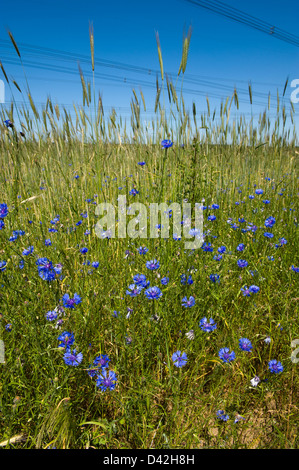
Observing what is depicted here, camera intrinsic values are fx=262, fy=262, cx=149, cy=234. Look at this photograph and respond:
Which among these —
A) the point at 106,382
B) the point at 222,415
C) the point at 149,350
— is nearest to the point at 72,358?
the point at 106,382

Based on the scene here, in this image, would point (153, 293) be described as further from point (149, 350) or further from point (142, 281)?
point (149, 350)

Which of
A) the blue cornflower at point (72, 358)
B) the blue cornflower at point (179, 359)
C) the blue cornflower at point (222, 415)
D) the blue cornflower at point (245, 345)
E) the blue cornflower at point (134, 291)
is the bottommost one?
the blue cornflower at point (222, 415)

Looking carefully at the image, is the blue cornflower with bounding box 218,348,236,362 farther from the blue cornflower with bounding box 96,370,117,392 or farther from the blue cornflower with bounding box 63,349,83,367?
the blue cornflower with bounding box 63,349,83,367

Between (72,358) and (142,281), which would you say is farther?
(142,281)

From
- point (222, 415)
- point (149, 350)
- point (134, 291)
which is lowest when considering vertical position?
point (222, 415)

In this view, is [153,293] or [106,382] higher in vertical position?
[153,293]

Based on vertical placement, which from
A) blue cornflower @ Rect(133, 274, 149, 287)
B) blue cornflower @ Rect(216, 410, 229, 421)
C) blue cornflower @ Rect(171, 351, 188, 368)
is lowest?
blue cornflower @ Rect(216, 410, 229, 421)

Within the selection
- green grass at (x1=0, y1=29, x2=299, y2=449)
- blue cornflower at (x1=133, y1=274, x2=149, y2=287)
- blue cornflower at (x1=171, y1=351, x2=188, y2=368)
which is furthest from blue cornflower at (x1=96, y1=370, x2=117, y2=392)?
blue cornflower at (x1=133, y1=274, x2=149, y2=287)

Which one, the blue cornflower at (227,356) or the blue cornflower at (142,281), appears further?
the blue cornflower at (142,281)

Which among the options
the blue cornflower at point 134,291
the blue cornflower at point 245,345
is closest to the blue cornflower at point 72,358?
the blue cornflower at point 134,291

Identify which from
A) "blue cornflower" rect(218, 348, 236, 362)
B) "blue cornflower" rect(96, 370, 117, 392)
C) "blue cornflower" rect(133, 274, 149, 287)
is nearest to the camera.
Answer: "blue cornflower" rect(96, 370, 117, 392)

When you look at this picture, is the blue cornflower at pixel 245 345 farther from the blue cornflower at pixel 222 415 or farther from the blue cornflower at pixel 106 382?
the blue cornflower at pixel 106 382
